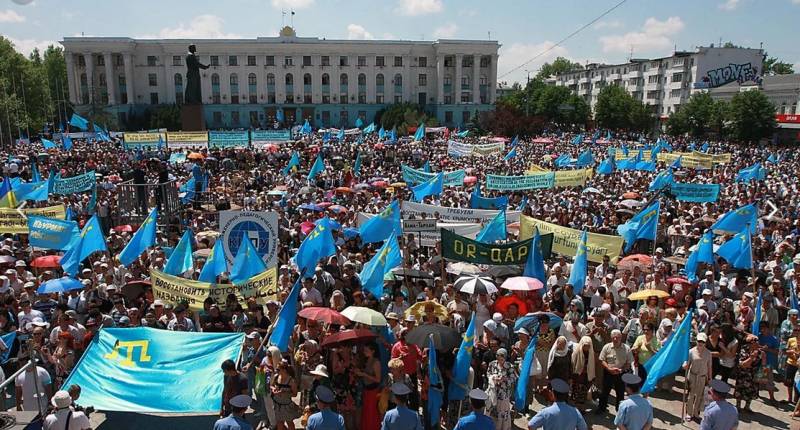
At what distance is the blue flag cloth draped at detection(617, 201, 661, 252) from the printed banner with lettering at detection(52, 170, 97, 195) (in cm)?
1421

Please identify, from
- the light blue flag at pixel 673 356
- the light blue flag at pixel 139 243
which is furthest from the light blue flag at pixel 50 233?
the light blue flag at pixel 673 356

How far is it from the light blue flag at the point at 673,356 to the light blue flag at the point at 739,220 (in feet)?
21.3

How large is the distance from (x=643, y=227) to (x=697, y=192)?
5566mm

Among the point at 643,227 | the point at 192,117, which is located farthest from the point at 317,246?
the point at 192,117

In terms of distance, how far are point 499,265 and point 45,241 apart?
8504 millimetres

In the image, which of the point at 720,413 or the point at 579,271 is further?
the point at 579,271

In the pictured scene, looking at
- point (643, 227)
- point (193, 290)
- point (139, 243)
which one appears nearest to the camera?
point (193, 290)

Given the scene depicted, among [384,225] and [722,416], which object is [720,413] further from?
[384,225]

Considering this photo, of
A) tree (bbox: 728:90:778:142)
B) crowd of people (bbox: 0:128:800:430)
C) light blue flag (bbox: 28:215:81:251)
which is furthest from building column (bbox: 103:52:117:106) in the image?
light blue flag (bbox: 28:215:81:251)

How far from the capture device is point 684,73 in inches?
3014

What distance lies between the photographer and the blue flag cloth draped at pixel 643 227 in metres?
12.7

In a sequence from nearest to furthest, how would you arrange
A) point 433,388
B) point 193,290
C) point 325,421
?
point 325,421 < point 433,388 < point 193,290

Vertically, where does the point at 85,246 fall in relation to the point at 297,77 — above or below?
below

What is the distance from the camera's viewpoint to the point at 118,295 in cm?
986
